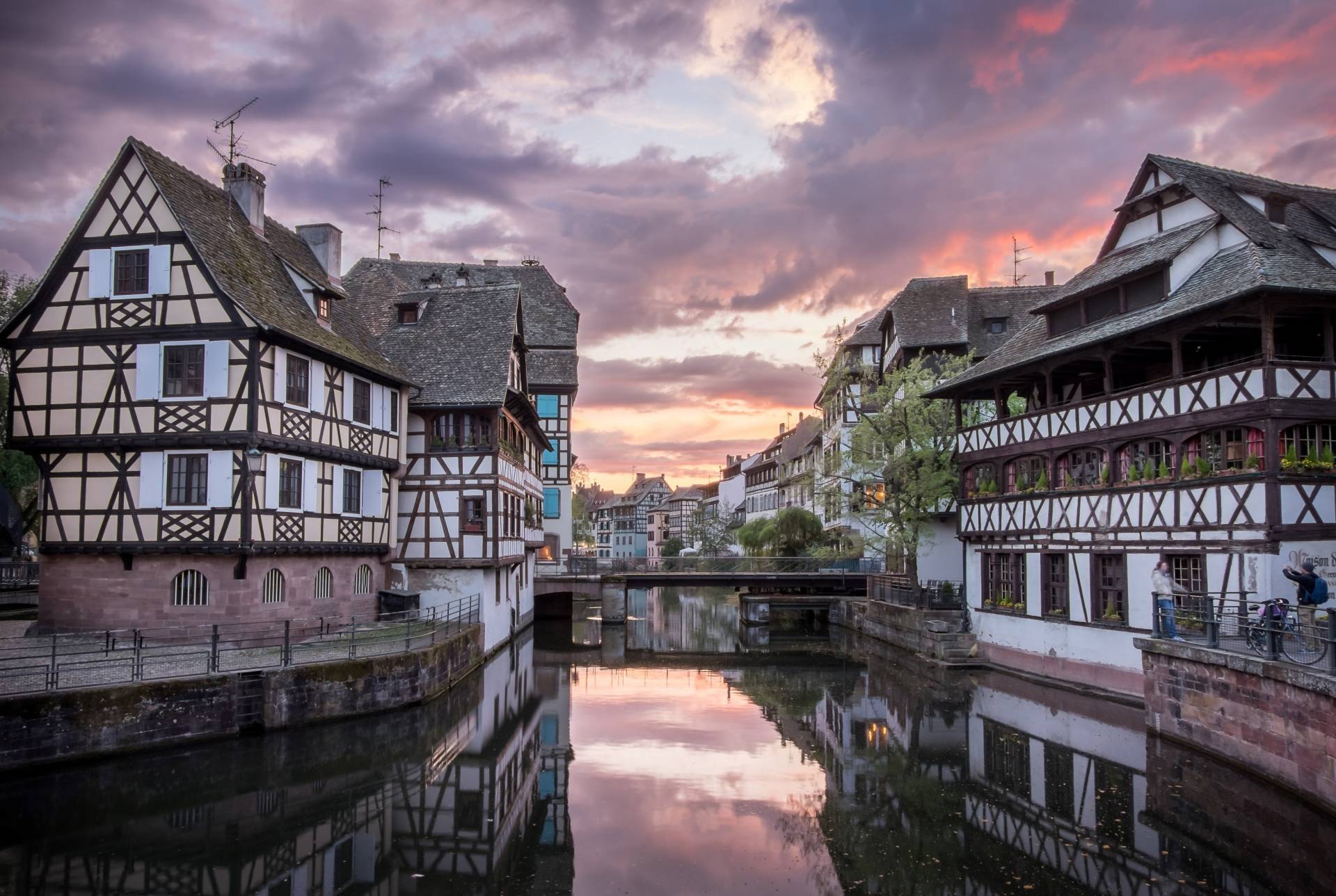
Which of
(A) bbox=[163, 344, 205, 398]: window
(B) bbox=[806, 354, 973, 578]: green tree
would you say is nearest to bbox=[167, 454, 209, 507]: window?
(A) bbox=[163, 344, 205, 398]: window

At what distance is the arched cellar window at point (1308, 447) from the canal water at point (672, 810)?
6.09m

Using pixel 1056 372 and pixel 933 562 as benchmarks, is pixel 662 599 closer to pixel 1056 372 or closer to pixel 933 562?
pixel 933 562

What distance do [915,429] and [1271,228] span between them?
14.7 metres

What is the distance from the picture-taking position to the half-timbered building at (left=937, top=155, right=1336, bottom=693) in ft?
63.5

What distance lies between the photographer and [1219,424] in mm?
20344

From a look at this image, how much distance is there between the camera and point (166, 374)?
74.7 ft

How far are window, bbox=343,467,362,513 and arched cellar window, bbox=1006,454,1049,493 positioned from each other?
18.6m

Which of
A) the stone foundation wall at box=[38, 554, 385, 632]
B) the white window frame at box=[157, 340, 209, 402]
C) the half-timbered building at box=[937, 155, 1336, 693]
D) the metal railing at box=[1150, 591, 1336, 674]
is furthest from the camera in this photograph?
the white window frame at box=[157, 340, 209, 402]

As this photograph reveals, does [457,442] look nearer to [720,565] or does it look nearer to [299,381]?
[299,381]

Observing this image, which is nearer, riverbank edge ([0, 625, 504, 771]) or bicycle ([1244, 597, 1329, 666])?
bicycle ([1244, 597, 1329, 666])

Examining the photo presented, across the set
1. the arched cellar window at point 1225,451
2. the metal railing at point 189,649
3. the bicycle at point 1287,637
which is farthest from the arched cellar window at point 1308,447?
the metal railing at point 189,649

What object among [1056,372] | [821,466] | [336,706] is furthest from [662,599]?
[336,706]

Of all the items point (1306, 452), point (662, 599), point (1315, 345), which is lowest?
point (662, 599)

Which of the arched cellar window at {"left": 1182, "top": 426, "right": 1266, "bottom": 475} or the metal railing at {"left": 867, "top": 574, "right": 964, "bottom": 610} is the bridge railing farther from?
the arched cellar window at {"left": 1182, "top": 426, "right": 1266, "bottom": 475}
